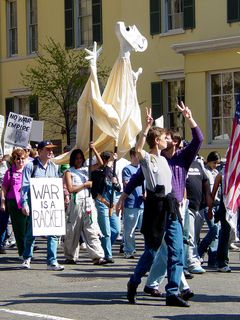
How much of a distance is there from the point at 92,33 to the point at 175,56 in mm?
3986

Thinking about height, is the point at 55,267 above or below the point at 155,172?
below

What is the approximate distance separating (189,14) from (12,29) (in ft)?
31.6

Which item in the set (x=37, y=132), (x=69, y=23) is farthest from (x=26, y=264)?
(x=69, y=23)

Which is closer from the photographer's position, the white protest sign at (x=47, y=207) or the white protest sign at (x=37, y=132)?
the white protest sign at (x=47, y=207)

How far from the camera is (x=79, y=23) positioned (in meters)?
32.7

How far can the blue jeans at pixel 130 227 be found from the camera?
15.1 meters

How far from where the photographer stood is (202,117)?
27.6 meters

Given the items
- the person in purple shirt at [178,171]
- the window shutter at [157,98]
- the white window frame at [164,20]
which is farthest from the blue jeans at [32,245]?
the white window frame at [164,20]

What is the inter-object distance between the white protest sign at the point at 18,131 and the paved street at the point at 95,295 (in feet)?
19.3

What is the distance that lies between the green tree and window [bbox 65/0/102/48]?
92 centimetres

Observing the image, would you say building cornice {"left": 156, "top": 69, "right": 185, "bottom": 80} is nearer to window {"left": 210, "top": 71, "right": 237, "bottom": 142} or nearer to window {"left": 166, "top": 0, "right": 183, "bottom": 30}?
window {"left": 166, "top": 0, "right": 183, "bottom": 30}

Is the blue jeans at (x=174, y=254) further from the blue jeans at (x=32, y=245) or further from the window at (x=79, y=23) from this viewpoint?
the window at (x=79, y=23)

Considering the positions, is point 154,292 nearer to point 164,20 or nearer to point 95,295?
point 95,295

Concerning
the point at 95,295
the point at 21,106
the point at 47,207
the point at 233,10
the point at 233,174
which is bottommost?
the point at 95,295
